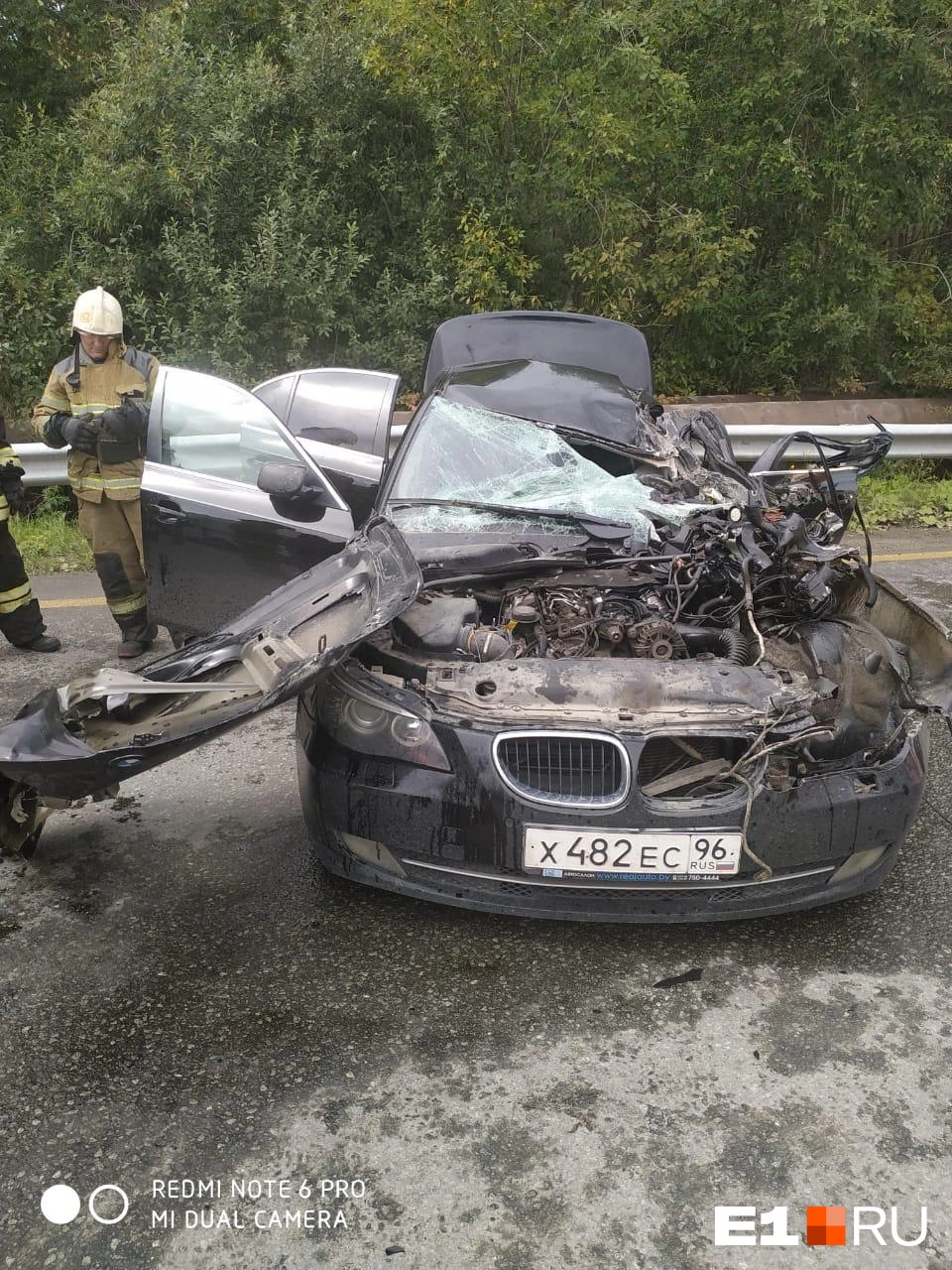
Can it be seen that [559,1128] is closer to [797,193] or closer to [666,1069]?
[666,1069]

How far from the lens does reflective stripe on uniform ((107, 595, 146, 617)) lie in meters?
5.53

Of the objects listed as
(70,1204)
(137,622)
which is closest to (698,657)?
(70,1204)

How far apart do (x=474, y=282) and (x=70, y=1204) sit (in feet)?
27.5

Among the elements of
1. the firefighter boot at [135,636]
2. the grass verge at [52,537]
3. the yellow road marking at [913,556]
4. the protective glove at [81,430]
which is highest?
the protective glove at [81,430]

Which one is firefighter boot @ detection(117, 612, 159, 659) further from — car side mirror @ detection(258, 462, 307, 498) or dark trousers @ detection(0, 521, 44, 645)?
car side mirror @ detection(258, 462, 307, 498)

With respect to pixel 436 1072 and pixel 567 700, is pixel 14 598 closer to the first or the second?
pixel 567 700

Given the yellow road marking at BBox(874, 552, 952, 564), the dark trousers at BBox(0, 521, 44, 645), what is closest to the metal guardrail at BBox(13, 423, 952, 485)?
the yellow road marking at BBox(874, 552, 952, 564)

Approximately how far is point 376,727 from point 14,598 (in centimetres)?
342

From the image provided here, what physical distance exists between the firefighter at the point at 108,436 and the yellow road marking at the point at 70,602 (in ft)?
2.71

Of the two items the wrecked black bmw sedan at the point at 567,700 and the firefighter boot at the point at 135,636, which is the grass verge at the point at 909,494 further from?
the firefighter boot at the point at 135,636

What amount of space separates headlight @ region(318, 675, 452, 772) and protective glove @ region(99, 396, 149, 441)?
9.33 feet

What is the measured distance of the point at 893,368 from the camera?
33.0 ft

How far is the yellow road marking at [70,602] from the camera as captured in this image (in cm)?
632

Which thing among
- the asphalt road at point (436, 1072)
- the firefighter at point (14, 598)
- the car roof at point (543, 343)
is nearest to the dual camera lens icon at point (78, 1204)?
the asphalt road at point (436, 1072)
